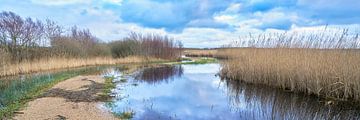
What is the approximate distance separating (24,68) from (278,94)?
55.3ft

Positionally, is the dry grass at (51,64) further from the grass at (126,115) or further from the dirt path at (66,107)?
the grass at (126,115)

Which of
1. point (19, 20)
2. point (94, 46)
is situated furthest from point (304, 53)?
point (94, 46)

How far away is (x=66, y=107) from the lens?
374 inches

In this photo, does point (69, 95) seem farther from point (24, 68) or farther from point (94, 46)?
point (94, 46)

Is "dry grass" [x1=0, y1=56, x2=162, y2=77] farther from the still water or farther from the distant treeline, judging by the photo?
the still water

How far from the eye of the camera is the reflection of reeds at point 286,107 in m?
8.88

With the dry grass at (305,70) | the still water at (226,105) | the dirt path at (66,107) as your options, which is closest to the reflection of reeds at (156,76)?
the dry grass at (305,70)

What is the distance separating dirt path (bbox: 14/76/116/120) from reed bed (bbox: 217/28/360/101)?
694 cm

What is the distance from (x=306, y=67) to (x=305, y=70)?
132 millimetres

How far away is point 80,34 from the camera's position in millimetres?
33000

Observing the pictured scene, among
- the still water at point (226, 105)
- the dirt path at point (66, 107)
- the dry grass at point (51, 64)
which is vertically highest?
the dry grass at point (51, 64)

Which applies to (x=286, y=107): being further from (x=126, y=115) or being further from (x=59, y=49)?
(x=59, y=49)

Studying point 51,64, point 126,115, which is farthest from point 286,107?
point 51,64

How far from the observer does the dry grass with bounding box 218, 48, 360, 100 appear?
32.8 feet
